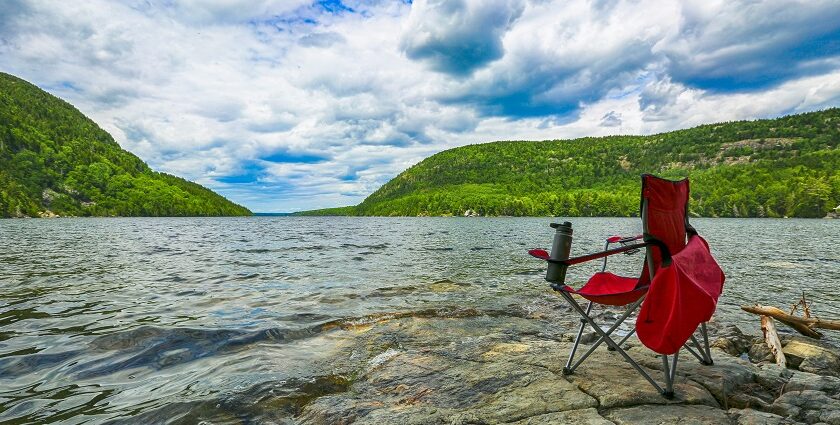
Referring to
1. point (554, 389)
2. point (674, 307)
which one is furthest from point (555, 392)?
→ point (674, 307)

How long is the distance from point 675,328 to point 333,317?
793 cm

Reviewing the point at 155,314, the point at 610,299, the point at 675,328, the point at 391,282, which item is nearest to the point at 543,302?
the point at 391,282

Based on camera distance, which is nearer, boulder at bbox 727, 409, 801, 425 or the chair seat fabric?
boulder at bbox 727, 409, 801, 425

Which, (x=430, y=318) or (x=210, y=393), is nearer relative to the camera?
(x=210, y=393)

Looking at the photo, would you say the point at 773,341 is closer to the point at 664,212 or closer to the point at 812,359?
the point at 812,359

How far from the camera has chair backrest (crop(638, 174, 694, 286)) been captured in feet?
15.7

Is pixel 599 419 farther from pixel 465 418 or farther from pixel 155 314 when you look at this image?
pixel 155 314

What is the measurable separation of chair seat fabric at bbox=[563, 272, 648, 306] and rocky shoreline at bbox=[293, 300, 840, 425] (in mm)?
872

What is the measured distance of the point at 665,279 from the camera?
175 inches

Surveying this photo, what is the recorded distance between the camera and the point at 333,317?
10539 mm

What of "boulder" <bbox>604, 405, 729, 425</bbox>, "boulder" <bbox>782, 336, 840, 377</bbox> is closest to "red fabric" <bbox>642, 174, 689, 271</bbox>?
"boulder" <bbox>604, 405, 729, 425</bbox>

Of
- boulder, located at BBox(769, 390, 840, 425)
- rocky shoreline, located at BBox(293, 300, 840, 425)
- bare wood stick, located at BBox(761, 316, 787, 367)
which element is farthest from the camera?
bare wood stick, located at BBox(761, 316, 787, 367)

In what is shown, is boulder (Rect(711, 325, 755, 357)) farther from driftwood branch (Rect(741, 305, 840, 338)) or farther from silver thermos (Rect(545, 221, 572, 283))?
silver thermos (Rect(545, 221, 572, 283))

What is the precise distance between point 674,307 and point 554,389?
1.54 m
